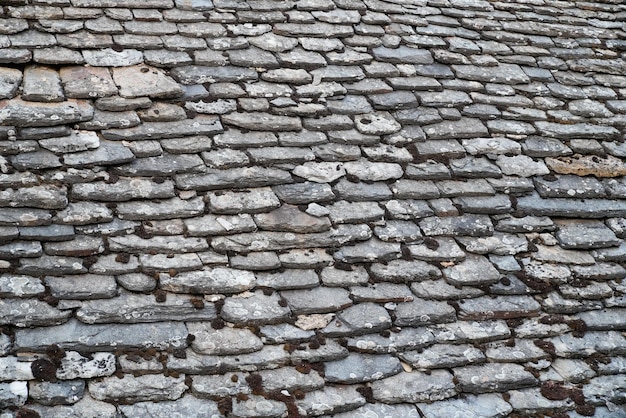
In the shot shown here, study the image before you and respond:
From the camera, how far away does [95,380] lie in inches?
117

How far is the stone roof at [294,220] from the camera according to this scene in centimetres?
312

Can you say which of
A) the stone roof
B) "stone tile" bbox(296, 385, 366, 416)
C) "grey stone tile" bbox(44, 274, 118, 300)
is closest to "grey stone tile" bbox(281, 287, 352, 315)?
the stone roof

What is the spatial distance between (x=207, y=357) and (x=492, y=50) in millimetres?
2882

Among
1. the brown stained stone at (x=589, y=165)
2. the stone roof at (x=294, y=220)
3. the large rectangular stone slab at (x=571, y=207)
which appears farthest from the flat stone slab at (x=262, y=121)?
the brown stained stone at (x=589, y=165)

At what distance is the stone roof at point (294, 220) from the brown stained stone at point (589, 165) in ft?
0.05

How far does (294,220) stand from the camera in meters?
3.59

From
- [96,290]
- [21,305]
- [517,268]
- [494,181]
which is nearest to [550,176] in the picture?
[494,181]

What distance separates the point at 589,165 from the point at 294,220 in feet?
6.76

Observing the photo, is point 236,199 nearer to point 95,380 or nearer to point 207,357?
point 207,357

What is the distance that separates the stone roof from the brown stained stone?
14 mm

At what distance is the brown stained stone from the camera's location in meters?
4.40

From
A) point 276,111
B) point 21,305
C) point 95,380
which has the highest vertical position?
point 276,111

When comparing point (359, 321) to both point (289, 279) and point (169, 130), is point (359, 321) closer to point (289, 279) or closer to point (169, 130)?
point (289, 279)

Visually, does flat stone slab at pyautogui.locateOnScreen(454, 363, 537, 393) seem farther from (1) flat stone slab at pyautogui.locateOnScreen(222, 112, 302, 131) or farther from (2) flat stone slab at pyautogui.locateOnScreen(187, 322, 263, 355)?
(1) flat stone slab at pyautogui.locateOnScreen(222, 112, 302, 131)
